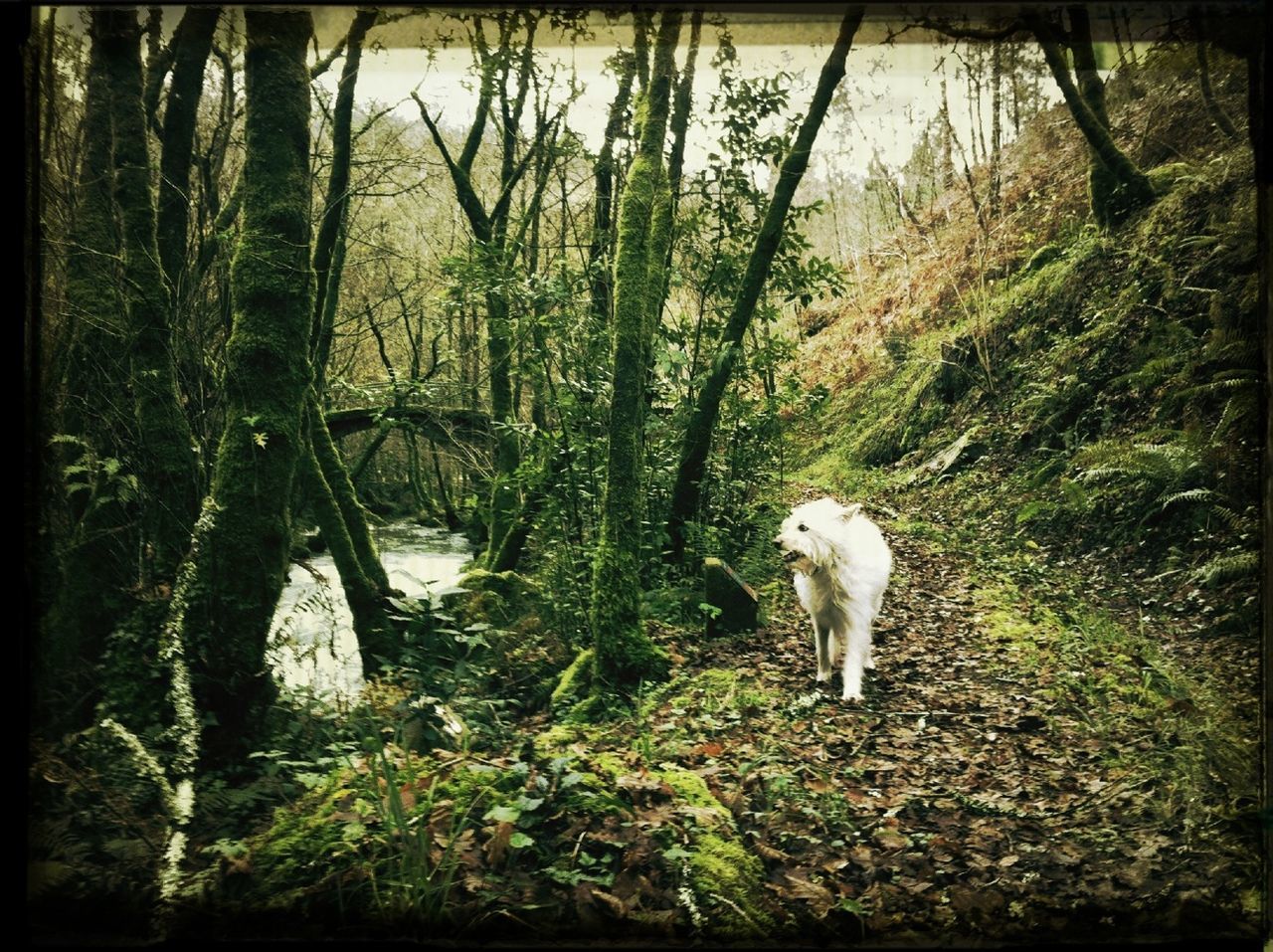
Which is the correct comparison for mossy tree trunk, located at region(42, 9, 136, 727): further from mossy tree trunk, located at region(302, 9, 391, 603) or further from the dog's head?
the dog's head

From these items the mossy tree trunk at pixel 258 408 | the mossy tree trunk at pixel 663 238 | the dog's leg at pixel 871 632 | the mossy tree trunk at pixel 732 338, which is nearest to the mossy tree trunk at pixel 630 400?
the mossy tree trunk at pixel 663 238

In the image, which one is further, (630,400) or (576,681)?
(630,400)

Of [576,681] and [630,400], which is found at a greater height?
[630,400]

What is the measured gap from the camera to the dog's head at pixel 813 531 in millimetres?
2922

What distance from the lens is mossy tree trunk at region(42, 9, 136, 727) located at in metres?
2.73

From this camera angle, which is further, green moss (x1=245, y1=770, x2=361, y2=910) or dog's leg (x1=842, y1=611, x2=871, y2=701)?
dog's leg (x1=842, y1=611, x2=871, y2=701)

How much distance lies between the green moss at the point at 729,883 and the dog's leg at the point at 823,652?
676mm

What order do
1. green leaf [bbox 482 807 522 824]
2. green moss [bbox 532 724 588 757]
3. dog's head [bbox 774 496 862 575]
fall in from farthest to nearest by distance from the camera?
dog's head [bbox 774 496 862 575], green moss [bbox 532 724 588 757], green leaf [bbox 482 807 522 824]

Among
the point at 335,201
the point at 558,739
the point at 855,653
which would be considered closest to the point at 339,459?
the point at 335,201

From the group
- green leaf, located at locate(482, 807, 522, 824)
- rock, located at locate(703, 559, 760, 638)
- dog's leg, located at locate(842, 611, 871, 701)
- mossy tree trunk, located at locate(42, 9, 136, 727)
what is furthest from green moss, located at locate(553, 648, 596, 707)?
mossy tree trunk, located at locate(42, 9, 136, 727)

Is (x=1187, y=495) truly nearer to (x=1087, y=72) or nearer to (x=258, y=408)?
Result: (x=1087, y=72)

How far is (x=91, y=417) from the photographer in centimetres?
278

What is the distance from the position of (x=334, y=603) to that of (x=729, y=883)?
179 centimetres

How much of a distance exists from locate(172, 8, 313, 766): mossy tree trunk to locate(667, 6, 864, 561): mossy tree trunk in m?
1.53
